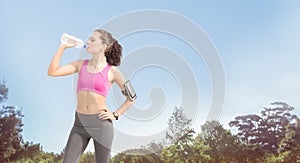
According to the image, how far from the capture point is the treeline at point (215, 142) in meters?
6.30

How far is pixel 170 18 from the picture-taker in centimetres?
327

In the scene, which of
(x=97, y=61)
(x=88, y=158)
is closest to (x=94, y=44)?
(x=97, y=61)

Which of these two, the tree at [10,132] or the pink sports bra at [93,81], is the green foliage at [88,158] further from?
the pink sports bra at [93,81]

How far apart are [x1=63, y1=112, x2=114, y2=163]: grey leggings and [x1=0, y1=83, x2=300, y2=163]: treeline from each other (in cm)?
351

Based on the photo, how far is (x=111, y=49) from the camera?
2.87 metres

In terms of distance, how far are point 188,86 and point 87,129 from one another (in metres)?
1.15

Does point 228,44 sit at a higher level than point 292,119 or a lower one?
higher

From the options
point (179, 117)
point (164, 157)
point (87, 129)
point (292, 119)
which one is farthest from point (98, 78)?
point (292, 119)

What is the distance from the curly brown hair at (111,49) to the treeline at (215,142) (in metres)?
3.37

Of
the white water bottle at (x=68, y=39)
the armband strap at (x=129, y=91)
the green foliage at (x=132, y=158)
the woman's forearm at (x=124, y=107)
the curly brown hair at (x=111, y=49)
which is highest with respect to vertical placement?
the green foliage at (x=132, y=158)

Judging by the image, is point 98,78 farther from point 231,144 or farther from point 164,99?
point 231,144

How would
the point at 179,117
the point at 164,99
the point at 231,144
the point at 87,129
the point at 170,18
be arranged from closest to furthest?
the point at 87,129 → the point at 170,18 → the point at 164,99 → the point at 179,117 → the point at 231,144

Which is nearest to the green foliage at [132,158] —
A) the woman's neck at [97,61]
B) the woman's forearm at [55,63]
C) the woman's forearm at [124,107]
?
the woman's forearm at [124,107]

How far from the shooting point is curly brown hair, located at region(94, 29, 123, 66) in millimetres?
2803
